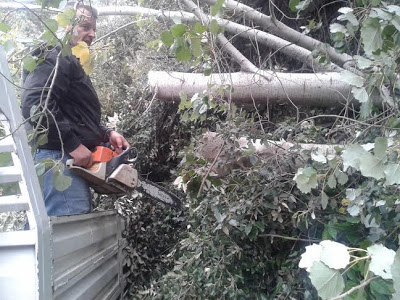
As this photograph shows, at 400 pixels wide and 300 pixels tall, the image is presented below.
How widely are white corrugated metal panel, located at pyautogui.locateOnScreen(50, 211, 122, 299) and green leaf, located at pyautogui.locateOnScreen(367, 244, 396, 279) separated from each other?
1.23m

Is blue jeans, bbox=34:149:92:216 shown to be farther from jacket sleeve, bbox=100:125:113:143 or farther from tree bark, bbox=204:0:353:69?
tree bark, bbox=204:0:353:69

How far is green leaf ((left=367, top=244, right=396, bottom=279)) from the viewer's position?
3.25ft

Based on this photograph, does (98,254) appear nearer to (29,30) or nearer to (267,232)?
(267,232)

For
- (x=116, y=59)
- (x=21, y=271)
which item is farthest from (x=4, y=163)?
(x=116, y=59)

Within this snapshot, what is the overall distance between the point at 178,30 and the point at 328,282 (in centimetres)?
120

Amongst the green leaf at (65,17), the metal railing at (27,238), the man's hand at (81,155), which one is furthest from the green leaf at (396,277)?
the man's hand at (81,155)

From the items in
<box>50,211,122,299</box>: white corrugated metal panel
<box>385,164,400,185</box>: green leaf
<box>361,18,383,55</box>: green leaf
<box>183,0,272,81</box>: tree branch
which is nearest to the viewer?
<box>385,164,400,185</box>: green leaf

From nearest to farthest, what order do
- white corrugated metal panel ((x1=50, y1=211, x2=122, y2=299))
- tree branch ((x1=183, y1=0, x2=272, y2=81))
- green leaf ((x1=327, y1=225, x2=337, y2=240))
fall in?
1. white corrugated metal panel ((x1=50, y1=211, x2=122, y2=299))
2. green leaf ((x1=327, y1=225, x2=337, y2=240))
3. tree branch ((x1=183, y1=0, x2=272, y2=81))

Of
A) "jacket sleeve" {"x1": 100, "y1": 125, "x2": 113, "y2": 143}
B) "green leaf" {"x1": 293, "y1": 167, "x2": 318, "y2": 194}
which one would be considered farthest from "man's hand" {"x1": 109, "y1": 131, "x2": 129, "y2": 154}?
"green leaf" {"x1": 293, "y1": 167, "x2": 318, "y2": 194}

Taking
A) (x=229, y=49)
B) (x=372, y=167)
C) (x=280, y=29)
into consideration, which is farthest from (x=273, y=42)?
(x=372, y=167)

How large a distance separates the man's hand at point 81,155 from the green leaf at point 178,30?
1.22 meters

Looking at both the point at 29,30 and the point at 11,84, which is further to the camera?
the point at 29,30

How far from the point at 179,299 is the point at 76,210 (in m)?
0.81

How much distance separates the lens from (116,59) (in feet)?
17.1
